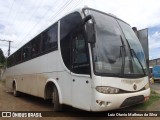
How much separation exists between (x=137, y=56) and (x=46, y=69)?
11.5ft

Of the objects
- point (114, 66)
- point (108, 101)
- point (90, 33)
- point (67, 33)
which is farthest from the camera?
point (67, 33)

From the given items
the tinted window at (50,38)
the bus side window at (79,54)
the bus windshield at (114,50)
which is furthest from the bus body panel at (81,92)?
the tinted window at (50,38)

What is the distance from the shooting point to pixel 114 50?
5949 millimetres

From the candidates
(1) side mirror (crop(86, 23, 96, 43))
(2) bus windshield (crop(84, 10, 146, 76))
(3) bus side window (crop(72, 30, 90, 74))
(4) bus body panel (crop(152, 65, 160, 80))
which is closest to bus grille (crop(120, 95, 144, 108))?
(2) bus windshield (crop(84, 10, 146, 76))

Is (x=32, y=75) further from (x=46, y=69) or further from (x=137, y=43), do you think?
(x=137, y=43)

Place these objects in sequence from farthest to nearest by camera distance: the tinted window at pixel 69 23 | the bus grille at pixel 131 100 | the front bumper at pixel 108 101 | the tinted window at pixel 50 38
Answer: the tinted window at pixel 50 38, the tinted window at pixel 69 23, the bus grille at pixel 131 100, the front bumper at pixel 108 101

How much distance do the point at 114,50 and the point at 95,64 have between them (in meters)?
0.80

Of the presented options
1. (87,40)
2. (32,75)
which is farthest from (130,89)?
(32,75)

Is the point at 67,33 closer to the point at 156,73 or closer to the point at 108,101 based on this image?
the point at 108,101

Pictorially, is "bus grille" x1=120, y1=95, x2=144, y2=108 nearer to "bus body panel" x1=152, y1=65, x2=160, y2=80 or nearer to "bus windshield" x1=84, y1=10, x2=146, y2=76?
"bus windshield" x1=84, y1=10, x2=146, y2=76

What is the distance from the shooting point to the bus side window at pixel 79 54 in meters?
5.74

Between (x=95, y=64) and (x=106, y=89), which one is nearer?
(x=106, y=89)

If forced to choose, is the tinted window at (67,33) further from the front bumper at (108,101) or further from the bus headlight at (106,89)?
the front bumper at (108,101)

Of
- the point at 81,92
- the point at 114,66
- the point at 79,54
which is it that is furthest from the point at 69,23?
the point at 81,92
